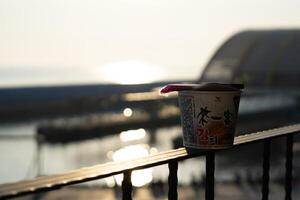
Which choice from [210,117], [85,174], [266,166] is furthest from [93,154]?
[85,174]

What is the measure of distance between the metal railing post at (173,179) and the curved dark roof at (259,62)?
23.3 meters

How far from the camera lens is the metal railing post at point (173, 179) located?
6.15ft

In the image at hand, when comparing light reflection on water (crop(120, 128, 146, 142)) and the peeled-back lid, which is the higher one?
the peeled-back lid

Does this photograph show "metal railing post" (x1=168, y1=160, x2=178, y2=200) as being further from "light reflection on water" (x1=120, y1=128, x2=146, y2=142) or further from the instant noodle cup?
"light reflection on water" (x1=120, y1=128, x2=146, y2=142)

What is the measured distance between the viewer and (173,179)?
6.21 feet

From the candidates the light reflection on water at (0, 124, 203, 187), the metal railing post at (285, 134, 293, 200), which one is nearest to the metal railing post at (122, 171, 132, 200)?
the metal railing post at (285, 134, 293, 200)

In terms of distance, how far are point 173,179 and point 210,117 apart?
0.33m

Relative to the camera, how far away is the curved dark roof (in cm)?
2559

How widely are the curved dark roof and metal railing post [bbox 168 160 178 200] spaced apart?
76.3 ft

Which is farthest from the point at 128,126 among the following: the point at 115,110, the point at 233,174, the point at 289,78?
the point at 233,174

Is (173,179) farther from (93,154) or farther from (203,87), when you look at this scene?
(93,154)

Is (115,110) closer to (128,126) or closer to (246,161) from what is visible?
(128,126)

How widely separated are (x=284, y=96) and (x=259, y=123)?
4.82ft

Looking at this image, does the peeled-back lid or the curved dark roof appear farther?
the curved dark roof
